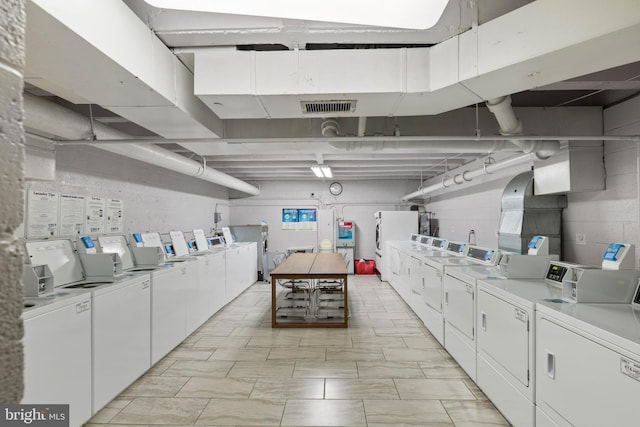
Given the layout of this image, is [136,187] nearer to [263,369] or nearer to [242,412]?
[263,369]

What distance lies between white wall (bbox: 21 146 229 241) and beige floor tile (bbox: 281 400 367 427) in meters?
3.03

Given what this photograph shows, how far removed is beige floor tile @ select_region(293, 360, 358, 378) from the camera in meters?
3.22

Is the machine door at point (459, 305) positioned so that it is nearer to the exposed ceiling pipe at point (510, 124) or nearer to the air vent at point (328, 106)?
the exposed ceiling pipe at point (510, 124)

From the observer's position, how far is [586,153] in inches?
130

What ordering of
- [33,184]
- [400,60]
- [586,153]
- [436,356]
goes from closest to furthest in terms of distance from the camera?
[400,60] → [33,184] → [586,153] → [436,356]

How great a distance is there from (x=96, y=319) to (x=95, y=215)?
1.65 m

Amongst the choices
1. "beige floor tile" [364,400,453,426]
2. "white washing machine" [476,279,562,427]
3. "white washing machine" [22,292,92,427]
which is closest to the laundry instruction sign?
"white washing machine" [476,279,562,427]

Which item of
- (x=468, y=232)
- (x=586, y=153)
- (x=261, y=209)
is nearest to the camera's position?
(x=586, y=153)

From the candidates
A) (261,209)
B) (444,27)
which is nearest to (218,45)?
(444,27)

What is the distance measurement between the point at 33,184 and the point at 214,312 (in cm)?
307

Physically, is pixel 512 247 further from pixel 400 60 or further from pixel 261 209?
pixel 261 209

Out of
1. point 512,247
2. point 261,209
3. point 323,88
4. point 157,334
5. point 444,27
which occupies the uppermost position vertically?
point 444,27

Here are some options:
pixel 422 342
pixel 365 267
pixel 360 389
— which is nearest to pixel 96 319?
Answer: pixel 360 389

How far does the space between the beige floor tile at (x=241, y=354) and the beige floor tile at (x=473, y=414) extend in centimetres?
195
